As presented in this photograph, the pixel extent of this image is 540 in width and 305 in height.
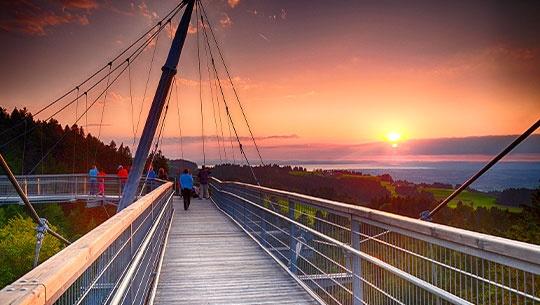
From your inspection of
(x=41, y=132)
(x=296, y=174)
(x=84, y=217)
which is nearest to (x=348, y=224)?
(x=84, y=217)

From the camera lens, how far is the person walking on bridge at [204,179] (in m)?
30.2

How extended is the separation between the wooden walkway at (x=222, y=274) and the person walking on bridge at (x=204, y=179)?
51.6 feet

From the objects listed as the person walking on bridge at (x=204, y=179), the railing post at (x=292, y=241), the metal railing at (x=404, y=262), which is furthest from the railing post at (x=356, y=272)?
the person walking on bridge at (x=204, y=179)

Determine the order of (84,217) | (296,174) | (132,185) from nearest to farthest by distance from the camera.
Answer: (132,185)
(84,217)
(296,174)

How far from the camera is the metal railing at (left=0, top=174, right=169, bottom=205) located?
38.4m

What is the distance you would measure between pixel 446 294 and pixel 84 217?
101568mm

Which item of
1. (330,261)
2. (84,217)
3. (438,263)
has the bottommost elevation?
(84,217)

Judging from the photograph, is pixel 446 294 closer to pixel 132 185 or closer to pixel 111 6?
pixel 132 185

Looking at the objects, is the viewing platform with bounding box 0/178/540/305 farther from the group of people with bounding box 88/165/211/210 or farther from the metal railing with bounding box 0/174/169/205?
the metal railing with bounding box 0/174/169/205

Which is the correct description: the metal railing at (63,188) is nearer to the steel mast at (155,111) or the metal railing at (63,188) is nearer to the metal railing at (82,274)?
the steel mast at (155,111)

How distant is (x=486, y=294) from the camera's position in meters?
3.66

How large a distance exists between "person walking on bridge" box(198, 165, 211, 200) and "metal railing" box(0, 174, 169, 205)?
296 inches

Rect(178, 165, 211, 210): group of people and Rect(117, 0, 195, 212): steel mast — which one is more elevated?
Rect(117, 0, 195, 212): steel mast

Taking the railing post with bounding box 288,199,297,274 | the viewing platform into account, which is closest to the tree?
the viewing platform
